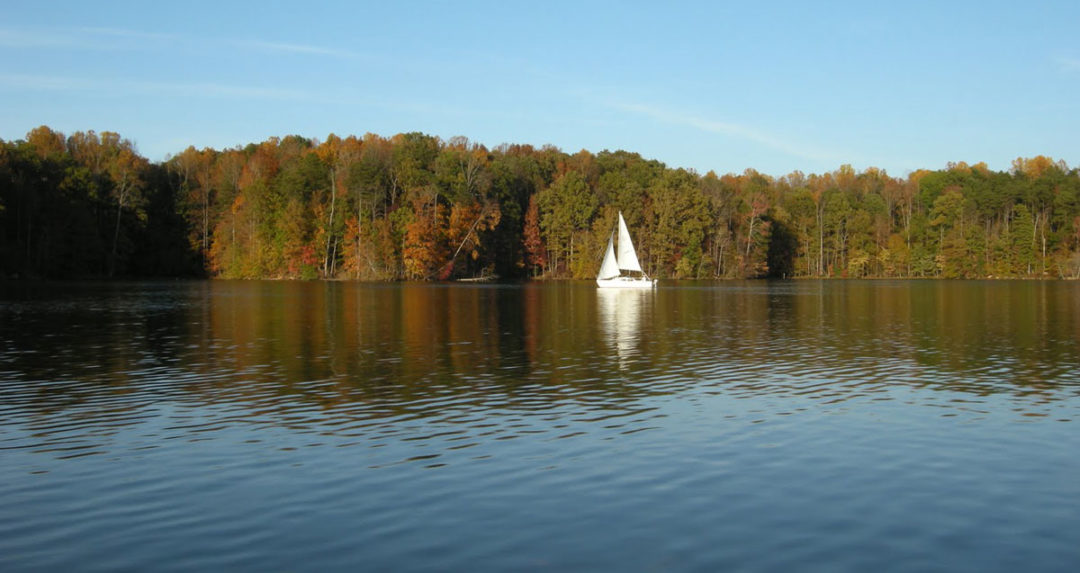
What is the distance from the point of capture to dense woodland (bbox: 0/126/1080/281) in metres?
116

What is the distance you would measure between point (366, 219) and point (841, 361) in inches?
3909

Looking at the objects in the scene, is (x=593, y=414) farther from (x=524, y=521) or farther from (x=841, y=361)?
(x=841, y=361)

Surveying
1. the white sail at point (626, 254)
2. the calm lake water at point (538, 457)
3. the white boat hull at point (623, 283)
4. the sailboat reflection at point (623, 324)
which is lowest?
the calm lake water at point (538, 457)

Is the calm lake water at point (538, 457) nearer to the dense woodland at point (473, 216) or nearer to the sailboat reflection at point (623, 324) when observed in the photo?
the sailboat reflection at point (623, 324)

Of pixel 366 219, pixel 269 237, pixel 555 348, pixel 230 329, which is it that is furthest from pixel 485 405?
pixel 269 237

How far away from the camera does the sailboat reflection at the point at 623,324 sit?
31397 mm

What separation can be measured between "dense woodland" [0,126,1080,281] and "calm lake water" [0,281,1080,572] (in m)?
87.2

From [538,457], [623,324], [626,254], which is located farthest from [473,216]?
[538,457]

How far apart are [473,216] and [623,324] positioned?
265 ft

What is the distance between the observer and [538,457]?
568 inches

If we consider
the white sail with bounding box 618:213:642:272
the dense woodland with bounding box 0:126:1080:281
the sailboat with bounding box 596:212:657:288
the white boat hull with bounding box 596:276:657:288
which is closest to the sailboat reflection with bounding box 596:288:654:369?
the white boat hull with bounding box 596:276:657:288

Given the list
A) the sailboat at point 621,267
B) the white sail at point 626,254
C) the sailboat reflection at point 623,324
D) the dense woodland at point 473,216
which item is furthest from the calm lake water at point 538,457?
the dense woodland at point 473,216

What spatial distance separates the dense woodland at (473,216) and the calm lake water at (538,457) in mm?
87180

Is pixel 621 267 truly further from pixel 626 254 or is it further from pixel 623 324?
pixel 623 324
